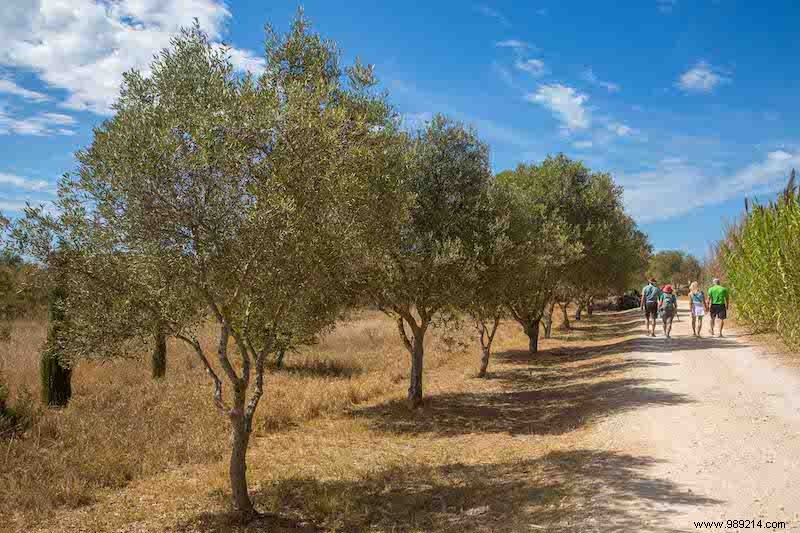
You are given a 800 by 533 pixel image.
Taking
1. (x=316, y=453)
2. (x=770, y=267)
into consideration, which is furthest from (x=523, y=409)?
(x=770, y=267)

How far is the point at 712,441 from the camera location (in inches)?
390

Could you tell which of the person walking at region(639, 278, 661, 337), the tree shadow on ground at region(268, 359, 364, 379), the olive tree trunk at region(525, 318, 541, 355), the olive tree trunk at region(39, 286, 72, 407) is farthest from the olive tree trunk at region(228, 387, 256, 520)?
the olive tree trunk at region(525, 318, 541, 355)

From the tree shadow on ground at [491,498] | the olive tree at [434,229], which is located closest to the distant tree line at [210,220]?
the tree shadow on ground at [491,498]

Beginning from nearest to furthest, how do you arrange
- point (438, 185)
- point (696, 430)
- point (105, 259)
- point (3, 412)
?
1. point (105, 259)
2. point (696, 430)
3. point (3, 412)
4. point (438, 185)

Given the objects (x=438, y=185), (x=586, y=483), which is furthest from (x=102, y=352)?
(x=438, y=185)

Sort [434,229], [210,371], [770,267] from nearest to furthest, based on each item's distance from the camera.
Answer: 1. [210,371]
2. [434,229]
3. [770,267]

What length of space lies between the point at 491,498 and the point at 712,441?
14.0ft

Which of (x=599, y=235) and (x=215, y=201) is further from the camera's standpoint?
(x=599, y=235)

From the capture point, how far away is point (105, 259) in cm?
807

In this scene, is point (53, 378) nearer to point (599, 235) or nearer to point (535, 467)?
point (535, 467)

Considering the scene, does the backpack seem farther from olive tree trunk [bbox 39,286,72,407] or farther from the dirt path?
olive tree trunk [bbox 39,286,72,407]

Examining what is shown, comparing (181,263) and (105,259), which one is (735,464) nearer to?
(181,263)

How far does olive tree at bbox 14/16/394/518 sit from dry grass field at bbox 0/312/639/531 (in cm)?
188

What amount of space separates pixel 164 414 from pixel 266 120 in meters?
10.0
